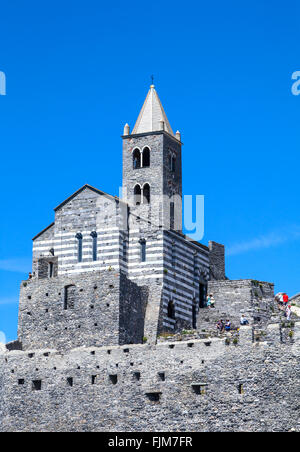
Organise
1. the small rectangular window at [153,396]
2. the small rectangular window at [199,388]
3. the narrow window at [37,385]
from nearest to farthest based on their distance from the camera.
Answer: the small rectangular window at [199,388] < the small rectangular window at [153,396] < the narrow window at [37,385]

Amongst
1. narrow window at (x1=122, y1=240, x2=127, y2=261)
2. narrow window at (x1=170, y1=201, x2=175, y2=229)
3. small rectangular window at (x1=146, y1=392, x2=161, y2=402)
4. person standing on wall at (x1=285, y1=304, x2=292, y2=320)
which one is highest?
narrow window at (x1=170, y1=201, x2=175, y2=229)

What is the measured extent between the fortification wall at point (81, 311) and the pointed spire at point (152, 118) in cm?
1330

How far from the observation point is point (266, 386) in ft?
178

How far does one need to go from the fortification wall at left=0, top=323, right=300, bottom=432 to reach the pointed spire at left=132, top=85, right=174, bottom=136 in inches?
782

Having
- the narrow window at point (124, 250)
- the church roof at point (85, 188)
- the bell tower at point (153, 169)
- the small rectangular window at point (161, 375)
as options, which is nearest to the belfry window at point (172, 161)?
the bell tower at point (153, 169)

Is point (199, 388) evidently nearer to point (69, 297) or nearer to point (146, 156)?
point (69, 297)

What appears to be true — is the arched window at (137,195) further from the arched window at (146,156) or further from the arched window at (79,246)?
the arched window at (79,246)

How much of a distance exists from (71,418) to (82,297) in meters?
8.58

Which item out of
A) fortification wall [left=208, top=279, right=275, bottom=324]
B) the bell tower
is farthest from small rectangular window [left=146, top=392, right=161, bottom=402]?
the bell tower

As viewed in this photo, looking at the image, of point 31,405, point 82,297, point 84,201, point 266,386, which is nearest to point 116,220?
point 84,201

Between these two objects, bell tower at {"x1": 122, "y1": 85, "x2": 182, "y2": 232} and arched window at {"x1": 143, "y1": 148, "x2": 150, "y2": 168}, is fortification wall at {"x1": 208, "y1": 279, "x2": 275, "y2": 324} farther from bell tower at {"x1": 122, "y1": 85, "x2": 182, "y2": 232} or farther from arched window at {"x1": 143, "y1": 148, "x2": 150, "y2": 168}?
arched window at {"x1": 143, "y1": 148, "x2": 150, "y2": 168}

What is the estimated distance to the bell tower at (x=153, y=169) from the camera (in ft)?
237

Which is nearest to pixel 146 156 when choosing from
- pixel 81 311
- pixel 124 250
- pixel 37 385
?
pixel 124 250

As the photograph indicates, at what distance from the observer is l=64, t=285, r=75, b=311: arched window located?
65.4 metres
